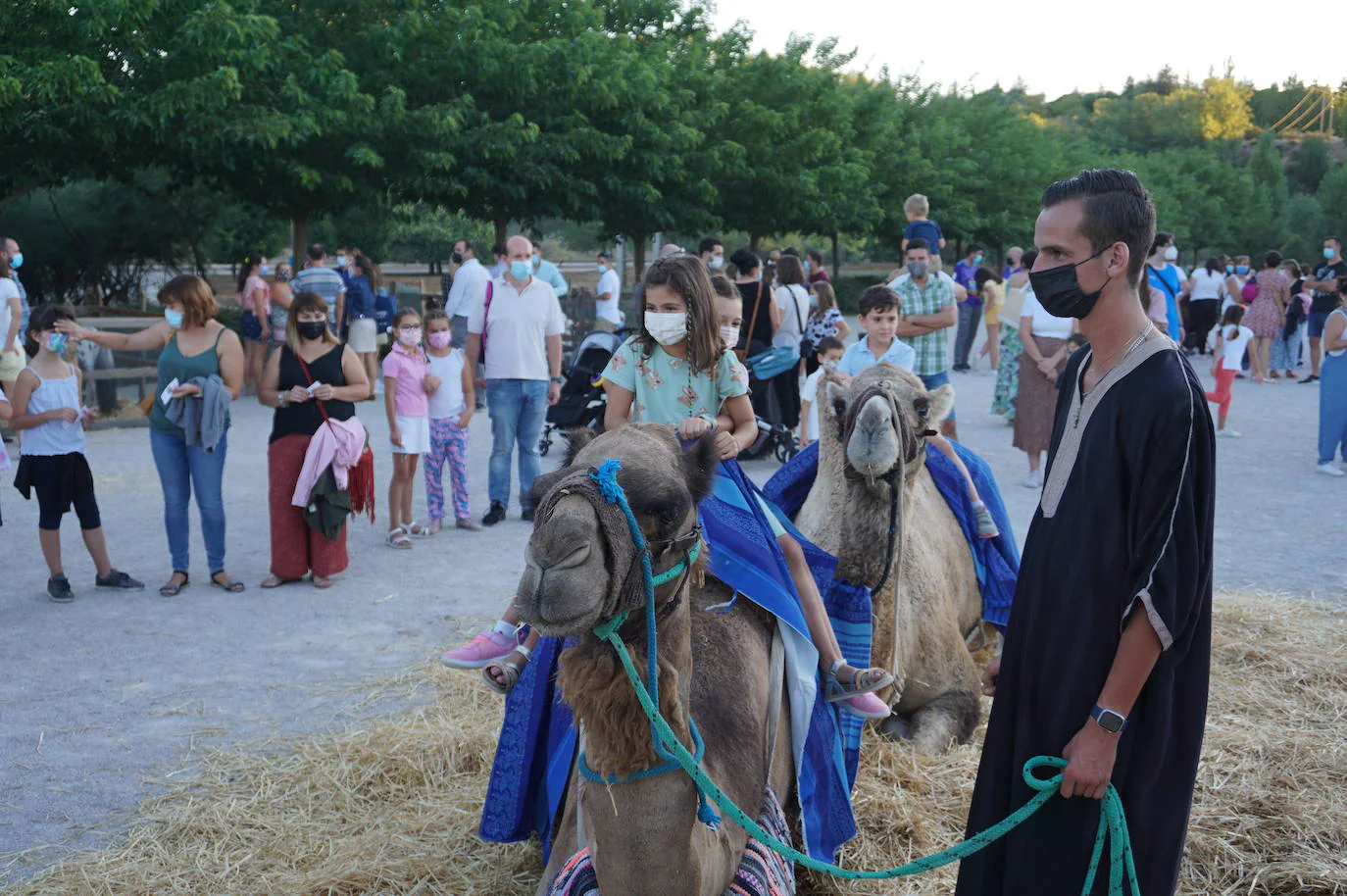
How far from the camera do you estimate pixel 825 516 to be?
4.80 metres

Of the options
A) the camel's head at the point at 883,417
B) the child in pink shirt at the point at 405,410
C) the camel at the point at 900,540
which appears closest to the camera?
the camel's head at the point at 883,417

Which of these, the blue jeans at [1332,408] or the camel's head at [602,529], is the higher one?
the camel's head at [602,529]

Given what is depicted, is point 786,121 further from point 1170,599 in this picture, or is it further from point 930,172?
point 1170,599

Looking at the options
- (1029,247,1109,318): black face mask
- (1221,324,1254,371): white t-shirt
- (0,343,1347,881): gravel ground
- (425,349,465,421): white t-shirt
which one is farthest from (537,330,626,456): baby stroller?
(1029,247,1109,318): black face mask

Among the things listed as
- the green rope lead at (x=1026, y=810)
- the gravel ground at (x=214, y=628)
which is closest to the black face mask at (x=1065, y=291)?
the green rope lead at (x=1026, y=810)

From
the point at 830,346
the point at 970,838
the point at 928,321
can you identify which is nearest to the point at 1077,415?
the point at 970,838

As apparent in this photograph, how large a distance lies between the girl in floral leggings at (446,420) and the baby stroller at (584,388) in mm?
1856

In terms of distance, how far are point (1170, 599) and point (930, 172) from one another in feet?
120

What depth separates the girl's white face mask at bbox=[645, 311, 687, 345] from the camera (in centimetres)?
401

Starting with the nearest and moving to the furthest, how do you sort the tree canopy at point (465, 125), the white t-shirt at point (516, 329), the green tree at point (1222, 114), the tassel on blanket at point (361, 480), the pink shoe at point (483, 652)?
1. the pink shoe at point (483, 652)
2. the tassel on blanket at point (361, 480)
3. the white t-shirt at point (516, 329)
4. the tree canopy at point (465, 125)
5. the green tree at point (1222, 114)

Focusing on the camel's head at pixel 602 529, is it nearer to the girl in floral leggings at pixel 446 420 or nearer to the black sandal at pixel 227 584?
the black sandal at pixel 227 584

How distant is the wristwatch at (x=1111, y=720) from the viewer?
2.35 metres

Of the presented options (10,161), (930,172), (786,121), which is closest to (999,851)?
(10,161)

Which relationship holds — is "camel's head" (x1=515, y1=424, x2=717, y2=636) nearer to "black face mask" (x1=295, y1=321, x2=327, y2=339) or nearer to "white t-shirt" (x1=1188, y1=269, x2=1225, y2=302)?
"black face mask" (x1=295, y1=321, x2=327, y2=339)
